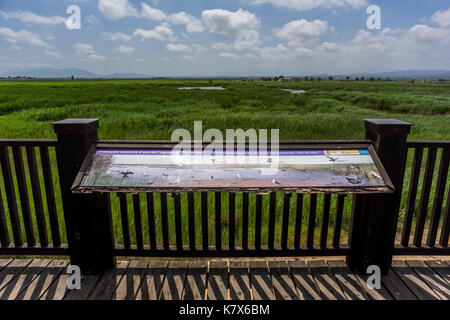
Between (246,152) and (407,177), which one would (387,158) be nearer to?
(246,152)

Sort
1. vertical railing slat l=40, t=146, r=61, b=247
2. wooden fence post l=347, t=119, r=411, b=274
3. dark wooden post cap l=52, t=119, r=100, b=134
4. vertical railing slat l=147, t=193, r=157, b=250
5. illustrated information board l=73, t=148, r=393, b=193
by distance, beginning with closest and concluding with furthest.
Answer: illustrated information board l=73, t=148, r=393, b=193
dark wooden post cap l=52, t=119, r=100, b=134
wooden fence post l=347, t=119, r=411, b=274
vertical railing slat l=40, t=146, r=61, b=247
vertical railing slat l=147, t=193, r=157, b=250

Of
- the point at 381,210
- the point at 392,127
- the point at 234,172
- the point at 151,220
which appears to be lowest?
the point at 151,220

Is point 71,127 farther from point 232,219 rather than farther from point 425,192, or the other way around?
point 425,192

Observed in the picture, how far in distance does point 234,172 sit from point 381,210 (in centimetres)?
158

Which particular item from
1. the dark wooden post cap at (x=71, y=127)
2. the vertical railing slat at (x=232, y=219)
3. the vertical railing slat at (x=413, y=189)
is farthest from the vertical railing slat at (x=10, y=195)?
the vertical railing slat at (x=413, y=189)

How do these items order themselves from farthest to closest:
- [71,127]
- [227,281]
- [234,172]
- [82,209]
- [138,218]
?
[138,218], [227,281], [82,209], [71,127], [234,172]

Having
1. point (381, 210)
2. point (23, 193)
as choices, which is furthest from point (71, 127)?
point (381, 210)

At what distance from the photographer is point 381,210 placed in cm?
314

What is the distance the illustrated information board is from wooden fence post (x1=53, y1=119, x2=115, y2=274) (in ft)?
0.66

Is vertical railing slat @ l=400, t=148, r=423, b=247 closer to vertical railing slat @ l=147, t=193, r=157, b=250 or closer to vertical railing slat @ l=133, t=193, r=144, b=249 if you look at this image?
vertical railing slat @ l=147, t=193, r=157, b=250

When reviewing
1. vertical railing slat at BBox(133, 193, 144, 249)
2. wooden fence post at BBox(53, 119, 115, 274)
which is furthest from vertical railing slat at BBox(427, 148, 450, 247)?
wooden fence post at BBox(53, 119, 115, 274)

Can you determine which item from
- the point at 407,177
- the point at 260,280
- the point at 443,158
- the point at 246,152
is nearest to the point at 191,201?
the point at 246,152

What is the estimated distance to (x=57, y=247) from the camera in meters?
3.33

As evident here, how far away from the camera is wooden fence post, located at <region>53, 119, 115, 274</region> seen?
2918 millimetres
